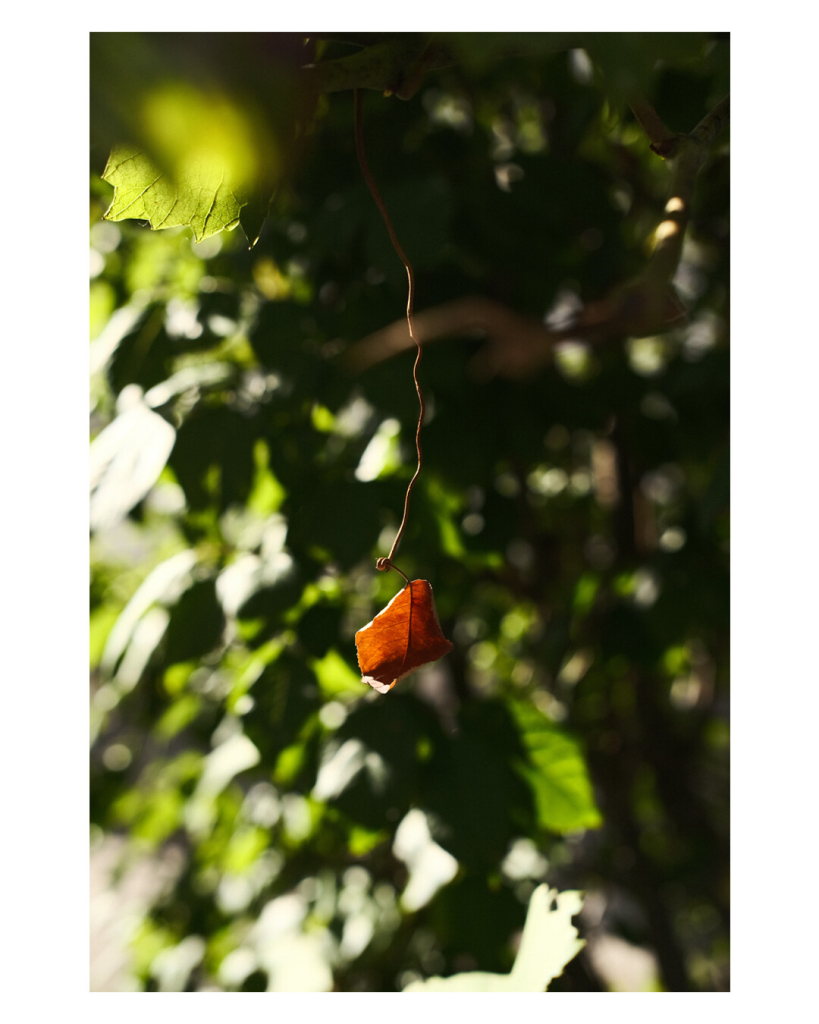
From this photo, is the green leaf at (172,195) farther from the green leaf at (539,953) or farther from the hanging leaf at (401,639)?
the green leaf at (539,953)

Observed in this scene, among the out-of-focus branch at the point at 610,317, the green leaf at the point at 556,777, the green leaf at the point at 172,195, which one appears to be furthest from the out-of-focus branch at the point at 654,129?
the green leaf at the point at 556,777

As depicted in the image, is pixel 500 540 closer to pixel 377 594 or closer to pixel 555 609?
pixel 377 594

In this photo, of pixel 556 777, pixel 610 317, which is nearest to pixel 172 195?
pixel 610 317

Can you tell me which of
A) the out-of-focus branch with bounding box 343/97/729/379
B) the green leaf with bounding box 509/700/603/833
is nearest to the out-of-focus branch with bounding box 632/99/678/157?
the out-of-focus branch with bounding box 343/97/729/379

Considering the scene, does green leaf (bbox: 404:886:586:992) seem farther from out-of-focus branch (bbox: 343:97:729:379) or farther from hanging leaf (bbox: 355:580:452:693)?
out-of-focus branch (bbox: 343:97:729:379)

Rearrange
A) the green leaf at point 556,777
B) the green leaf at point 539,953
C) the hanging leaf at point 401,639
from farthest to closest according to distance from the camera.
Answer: the green leaf at point 556,777 < the green leaf at point 539,953 < the hanging leaf at point 401,639

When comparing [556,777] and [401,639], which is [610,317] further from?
[556,777]
